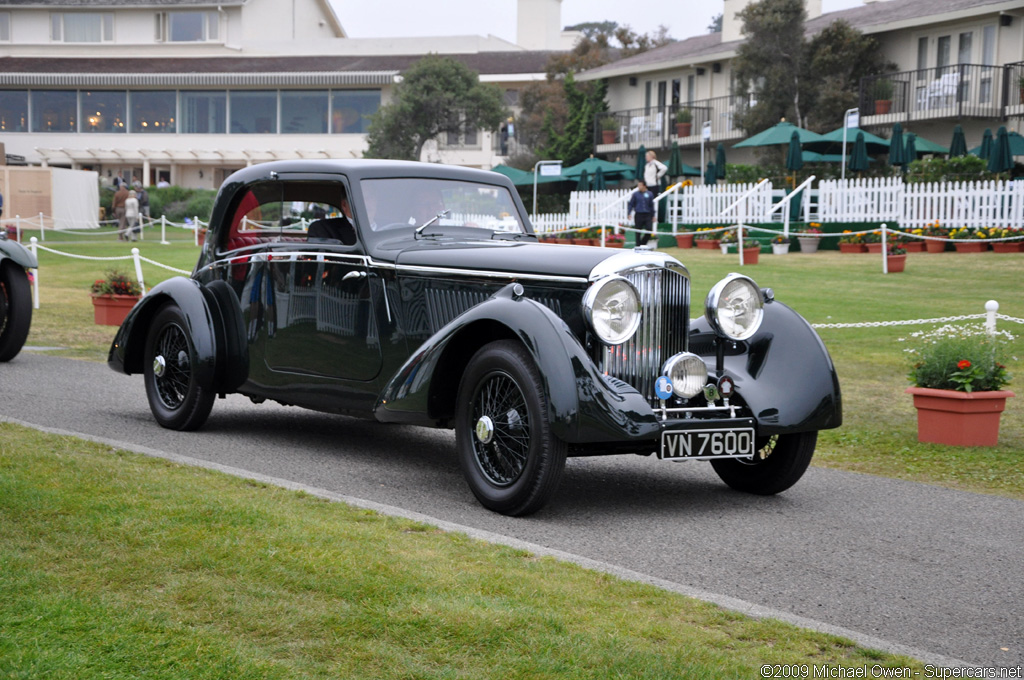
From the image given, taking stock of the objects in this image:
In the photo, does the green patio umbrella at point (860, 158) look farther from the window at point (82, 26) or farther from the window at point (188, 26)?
the window at point (82, 26)

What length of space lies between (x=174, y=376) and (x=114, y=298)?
7.11 metres

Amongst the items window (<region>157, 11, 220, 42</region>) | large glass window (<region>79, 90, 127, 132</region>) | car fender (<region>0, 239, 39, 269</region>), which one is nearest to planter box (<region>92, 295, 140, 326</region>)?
car fender (<region>0, 239, 39, 269</region>)

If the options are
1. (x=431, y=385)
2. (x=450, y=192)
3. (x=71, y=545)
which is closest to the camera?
(x=71, y=545)

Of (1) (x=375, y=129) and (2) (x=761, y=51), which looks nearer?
(2) (x=761, y=51)

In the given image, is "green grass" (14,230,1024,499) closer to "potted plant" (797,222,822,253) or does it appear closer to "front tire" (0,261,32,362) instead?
"potted plant" (797,222,822,253)

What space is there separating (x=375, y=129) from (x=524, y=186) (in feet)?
25.8


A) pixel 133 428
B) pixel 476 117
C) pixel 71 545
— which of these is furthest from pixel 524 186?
pixel 71 545

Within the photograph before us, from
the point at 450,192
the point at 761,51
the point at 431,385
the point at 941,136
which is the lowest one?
the point at 431,385

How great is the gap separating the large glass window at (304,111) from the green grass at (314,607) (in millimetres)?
54598

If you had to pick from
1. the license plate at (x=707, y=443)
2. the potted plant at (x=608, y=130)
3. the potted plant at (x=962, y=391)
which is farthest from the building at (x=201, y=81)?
the license plate at (x=707, y=443)

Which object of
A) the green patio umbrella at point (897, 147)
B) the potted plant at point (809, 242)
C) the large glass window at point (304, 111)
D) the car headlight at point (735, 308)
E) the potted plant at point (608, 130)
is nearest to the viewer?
the car headlight at point (735, 308)

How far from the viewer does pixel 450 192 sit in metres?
7.07

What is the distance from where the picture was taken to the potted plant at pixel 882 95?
3341cm

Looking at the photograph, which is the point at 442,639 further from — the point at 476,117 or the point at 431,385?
the point at 476,117
